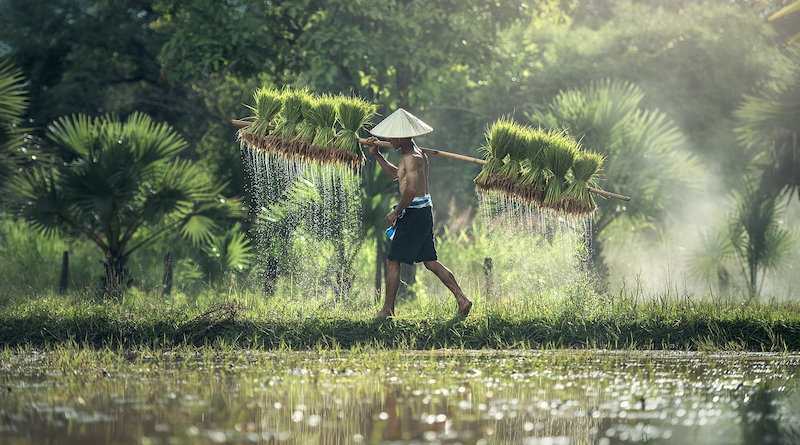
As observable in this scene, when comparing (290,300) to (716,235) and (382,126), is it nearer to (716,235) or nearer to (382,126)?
(382,126)

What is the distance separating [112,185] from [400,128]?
509 cm

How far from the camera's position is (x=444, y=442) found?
5.17 metres

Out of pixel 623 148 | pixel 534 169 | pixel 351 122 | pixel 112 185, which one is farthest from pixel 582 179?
pixel 112 185

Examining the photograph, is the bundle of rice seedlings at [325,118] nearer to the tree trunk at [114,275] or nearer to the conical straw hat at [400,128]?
the conical straw hat at [400,128]

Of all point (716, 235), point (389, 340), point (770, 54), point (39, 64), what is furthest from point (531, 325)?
point (770, 54)

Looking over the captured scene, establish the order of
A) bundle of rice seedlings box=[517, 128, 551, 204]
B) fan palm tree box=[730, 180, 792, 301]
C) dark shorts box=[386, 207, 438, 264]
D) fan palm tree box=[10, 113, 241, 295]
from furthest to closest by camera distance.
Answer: fan palm tree box=[730, 180, 792, 301], fan palm tree box=[10, 113, 241, 295], bundle of rice seedlings box=[517, 128, 551, 204], dark shorts box=[386, 207, 438, 264]

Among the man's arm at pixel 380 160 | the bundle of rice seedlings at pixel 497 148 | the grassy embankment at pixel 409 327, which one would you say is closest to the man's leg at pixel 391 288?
the grassy embankment at pixel 409 327

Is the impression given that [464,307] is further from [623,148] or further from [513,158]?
[623,148]

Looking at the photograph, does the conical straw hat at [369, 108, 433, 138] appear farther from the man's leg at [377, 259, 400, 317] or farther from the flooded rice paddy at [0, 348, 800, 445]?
the flooded rice paddy at [0, 348, 800, 445]

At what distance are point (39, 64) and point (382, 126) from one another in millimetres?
16740

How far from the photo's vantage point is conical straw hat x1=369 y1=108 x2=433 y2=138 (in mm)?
10098

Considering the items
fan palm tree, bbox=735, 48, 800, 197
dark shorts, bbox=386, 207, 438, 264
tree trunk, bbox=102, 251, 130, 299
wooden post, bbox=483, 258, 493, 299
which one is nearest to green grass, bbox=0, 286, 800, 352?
dark shorts, bbox=386, 207, 438, 264

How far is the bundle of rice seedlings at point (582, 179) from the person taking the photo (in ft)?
34.8

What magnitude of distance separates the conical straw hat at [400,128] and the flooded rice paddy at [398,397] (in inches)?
95.5
